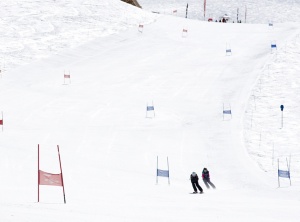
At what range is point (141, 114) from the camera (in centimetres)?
3369

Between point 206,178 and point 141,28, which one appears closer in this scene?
point 206,178

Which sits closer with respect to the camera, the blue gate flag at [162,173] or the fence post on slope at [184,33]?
the blue gate flag at [162,173]

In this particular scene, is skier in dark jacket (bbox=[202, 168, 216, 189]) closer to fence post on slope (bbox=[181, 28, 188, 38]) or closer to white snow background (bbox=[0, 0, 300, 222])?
white snow background (bbox=[0, 0, 300, 222])

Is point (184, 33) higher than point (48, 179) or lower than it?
higher

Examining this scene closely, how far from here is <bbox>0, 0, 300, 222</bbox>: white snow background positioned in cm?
1717

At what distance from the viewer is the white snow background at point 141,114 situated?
1717 centimetres

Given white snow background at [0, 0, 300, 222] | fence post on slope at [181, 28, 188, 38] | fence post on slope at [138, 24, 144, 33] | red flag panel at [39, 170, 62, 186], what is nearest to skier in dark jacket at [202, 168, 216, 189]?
white snow background at [0, 0, 300, 222]

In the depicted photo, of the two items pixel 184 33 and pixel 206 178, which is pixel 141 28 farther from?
pixel 206 178

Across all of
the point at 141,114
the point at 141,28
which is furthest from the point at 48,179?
the point at 141,28

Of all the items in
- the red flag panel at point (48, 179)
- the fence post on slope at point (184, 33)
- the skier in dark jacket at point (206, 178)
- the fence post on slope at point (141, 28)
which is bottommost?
the skier in dark jacket at point (206, 178)

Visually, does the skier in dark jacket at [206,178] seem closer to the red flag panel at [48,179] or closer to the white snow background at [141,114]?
the white snow background at [141,114]

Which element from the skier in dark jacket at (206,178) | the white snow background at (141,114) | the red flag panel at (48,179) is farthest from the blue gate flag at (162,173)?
the red flag panel at (48,179)

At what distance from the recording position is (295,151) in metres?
28.0

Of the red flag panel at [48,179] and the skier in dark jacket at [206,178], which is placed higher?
the red flag panel at [48,179]
